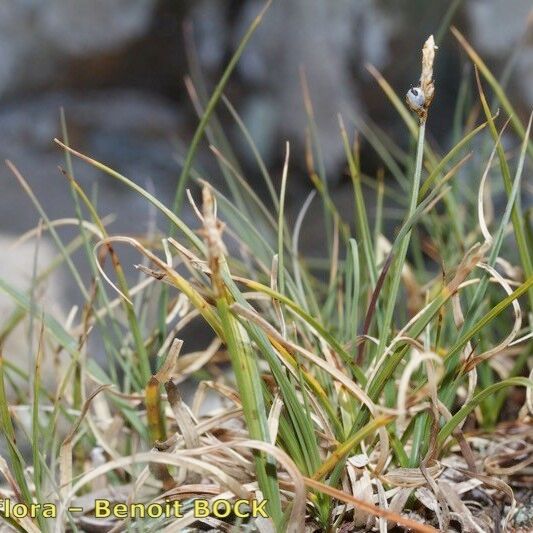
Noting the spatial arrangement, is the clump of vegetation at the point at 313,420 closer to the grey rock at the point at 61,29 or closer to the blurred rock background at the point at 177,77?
the blurred rock background at the point at 177,77

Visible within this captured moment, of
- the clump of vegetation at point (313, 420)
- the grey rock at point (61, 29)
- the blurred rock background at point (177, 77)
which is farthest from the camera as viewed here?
the grey rock at point (61, 29)

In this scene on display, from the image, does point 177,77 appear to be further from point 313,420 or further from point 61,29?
point 313,420

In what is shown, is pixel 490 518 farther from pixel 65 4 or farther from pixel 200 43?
pixel 65 4

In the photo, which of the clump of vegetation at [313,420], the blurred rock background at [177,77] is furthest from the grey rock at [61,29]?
the clump of vegetation at [313,420]

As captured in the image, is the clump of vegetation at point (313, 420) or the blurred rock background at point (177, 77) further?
the blurred rock background at point (177, 77)

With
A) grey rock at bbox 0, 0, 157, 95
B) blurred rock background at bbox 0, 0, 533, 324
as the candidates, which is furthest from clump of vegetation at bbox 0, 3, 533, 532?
grey rock at bbox 0, 0, 157, 95

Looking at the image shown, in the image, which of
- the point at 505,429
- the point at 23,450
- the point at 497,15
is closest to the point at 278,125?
the point at 497,15

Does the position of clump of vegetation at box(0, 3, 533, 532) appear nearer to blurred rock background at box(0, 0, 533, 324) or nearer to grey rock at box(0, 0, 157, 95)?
blurred rock background at box(0, 0, 533, 324)

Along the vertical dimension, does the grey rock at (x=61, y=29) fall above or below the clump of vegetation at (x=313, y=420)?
below

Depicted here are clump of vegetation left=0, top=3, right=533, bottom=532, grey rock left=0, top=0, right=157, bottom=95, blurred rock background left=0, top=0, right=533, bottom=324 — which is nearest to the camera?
clump of vegetation left=0, top=3, right=533, bottom=532
